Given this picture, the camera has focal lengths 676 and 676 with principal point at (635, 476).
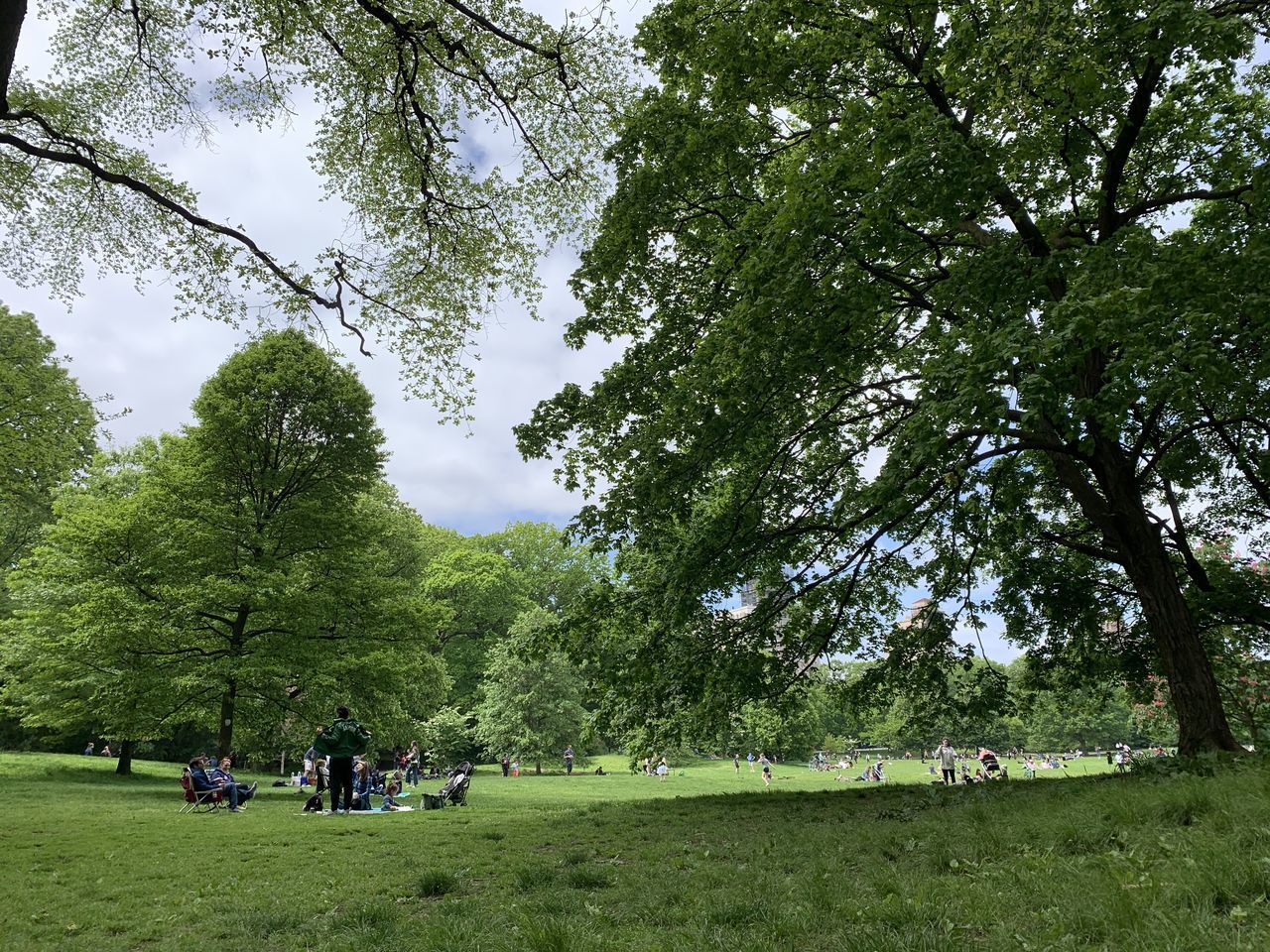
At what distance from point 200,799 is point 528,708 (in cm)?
2729

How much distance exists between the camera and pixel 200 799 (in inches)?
561

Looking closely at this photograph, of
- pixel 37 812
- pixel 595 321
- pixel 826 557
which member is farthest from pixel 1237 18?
pixel 37 812

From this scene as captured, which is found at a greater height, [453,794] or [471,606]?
[471,606]

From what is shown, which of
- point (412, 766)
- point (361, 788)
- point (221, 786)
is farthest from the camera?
point (412, 766)

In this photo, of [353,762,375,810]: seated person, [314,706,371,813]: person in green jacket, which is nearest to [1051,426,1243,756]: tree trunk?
[314,706,371,813]: person in green jacket

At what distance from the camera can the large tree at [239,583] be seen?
759 inches

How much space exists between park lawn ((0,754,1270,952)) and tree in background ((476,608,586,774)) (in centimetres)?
3041

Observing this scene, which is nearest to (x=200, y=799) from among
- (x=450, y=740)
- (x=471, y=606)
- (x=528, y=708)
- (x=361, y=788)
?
(x=361, y=788)

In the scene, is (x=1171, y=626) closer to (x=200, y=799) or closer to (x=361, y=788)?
(x=361, y=788)

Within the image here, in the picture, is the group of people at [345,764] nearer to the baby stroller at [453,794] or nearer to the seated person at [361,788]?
the seated person at [361,788]

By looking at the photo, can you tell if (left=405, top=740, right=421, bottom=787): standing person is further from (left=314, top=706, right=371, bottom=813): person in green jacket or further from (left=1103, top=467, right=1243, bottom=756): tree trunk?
(left=1103, top=467, right=1243, bottom=756): tree trunk

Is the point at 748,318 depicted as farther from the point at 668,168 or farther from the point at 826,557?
the point at 826,557

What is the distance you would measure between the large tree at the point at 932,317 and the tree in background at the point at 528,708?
28908 millimetres

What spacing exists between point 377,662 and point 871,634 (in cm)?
1460
